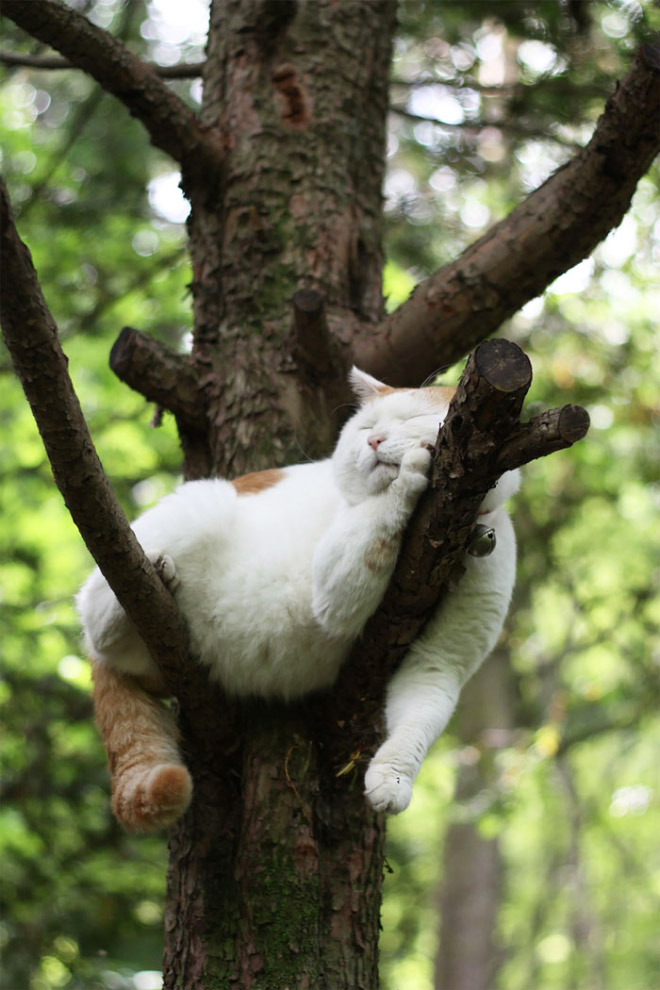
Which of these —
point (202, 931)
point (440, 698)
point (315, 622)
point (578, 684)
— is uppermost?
point (578, 684)

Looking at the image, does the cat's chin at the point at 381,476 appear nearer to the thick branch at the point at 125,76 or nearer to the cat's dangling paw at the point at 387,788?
the cat's dangling paw at the point at 387,788

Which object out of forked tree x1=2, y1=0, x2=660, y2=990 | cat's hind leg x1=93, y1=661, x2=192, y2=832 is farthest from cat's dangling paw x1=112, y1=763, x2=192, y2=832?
forked tree x1=2, y1=0, x2=660, y2=990

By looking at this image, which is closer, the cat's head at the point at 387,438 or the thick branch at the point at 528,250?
the cat's head at the point at 387,438

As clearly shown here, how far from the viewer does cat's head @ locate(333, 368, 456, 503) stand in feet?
7.12

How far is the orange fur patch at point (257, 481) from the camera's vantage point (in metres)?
2.52

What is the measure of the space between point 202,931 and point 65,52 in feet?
8.42

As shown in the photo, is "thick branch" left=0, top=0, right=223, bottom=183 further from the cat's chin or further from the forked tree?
the cat's chin

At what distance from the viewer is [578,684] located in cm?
744

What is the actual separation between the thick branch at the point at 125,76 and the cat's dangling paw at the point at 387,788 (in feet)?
6.98

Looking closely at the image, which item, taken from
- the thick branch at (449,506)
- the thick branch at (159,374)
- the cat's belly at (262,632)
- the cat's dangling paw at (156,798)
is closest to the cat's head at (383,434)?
the thick branch at (449,506)

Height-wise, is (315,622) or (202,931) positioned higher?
(315,622)

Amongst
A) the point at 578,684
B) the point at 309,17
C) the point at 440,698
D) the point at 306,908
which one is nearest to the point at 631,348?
the point at 578,684

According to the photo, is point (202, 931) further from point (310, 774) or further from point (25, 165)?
point (25, 165)

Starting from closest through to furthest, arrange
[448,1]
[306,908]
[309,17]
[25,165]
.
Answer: [306,908]
[309,17]
[448,1]
[25,165]
